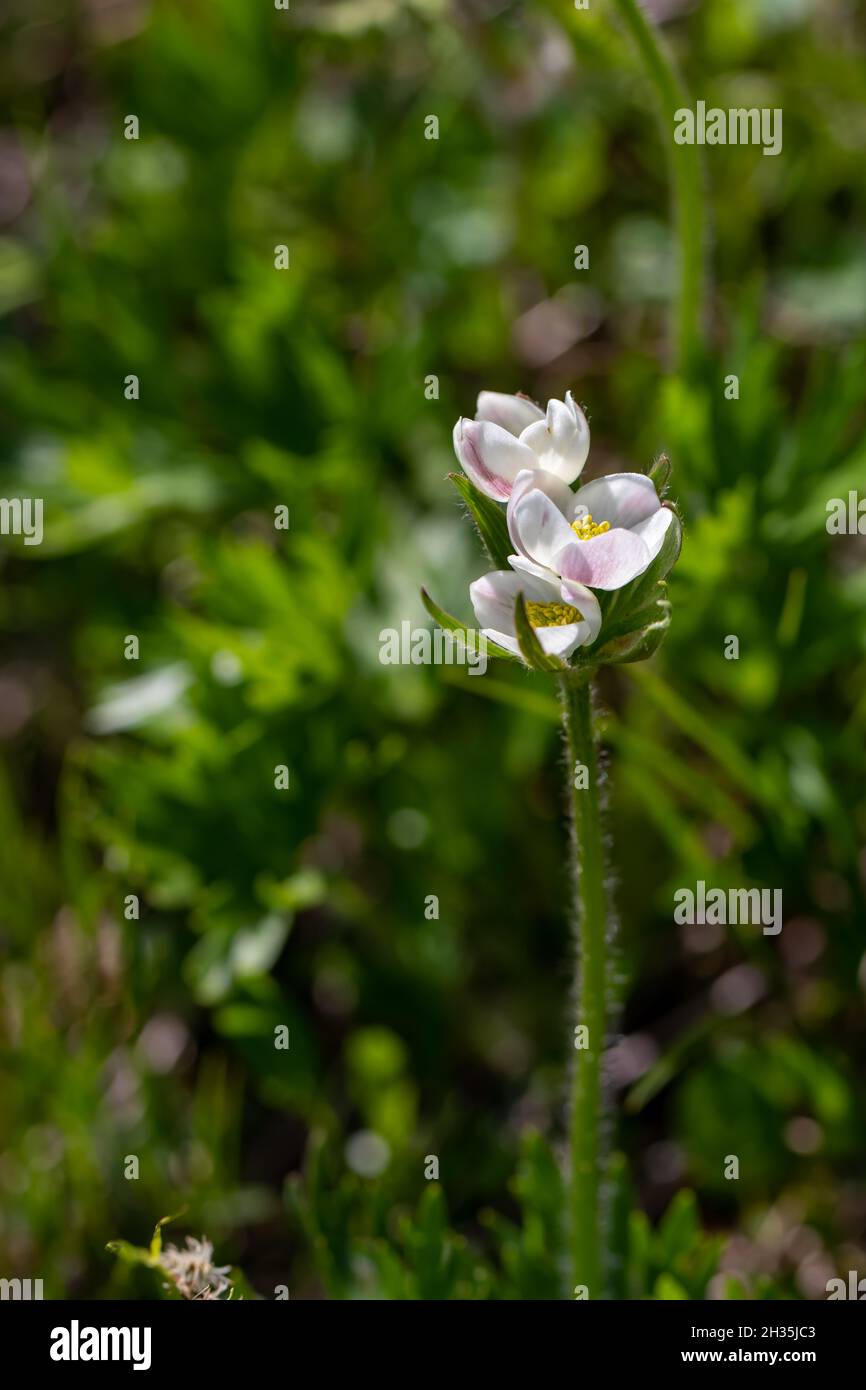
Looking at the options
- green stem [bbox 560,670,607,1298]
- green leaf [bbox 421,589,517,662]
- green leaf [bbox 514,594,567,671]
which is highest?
green leaf [bbox 421,589,517,662]

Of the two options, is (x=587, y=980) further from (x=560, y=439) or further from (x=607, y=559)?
(x=560, y=439)

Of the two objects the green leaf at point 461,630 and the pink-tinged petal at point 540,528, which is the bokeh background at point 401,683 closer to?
the green leaf at point 461,630

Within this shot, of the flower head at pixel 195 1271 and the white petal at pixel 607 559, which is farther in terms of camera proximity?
the flower head at pixel 195 1271

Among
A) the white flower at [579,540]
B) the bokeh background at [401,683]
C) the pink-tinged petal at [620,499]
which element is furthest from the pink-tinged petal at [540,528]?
the bokeh background at [401,683]

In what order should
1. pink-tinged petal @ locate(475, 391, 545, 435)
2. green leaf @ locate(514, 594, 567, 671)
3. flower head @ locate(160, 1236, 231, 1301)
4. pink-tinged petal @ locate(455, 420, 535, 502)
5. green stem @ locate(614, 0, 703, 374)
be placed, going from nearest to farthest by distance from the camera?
green leaf @ locate(514, 594, 567, 671) → pink-tinged petal @ locate(455, 420, 535, 502) → pink-tinged petal @ locate(475, 391, 545, 435) → flower head @ locate(160, 1236, 231, 1301) → green stem @ locate(614, 0, 703, 374)

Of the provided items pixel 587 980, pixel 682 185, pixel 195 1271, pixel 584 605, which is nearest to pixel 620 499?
pixel 584 605

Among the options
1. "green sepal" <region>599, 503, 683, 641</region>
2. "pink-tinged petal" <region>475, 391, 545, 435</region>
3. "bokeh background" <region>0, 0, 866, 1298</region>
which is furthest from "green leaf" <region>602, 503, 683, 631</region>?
"bokeh background" <region>0, 0, 866, 1298</region>

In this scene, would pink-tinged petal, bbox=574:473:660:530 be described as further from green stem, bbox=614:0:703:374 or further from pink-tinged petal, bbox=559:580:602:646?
green stem, bbox=614:0:703:374
